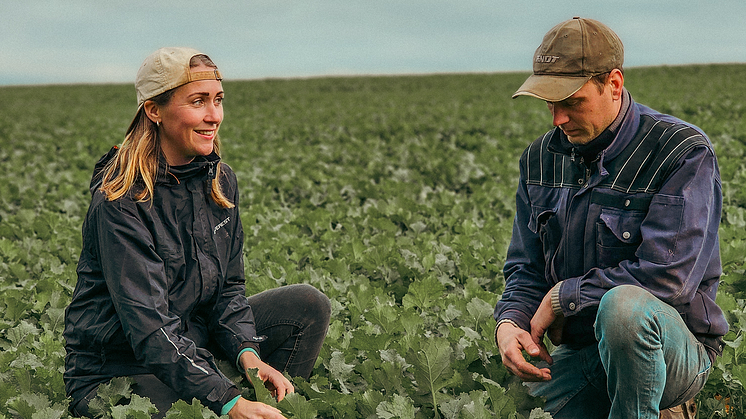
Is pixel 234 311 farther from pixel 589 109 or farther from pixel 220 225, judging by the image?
pixel 589 109

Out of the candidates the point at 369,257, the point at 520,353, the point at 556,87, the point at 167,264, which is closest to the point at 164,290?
the point at 167,264

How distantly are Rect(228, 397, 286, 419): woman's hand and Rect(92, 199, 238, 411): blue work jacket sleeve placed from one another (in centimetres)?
8

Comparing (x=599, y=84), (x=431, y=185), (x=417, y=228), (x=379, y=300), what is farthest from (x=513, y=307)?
(x=431, y=185)

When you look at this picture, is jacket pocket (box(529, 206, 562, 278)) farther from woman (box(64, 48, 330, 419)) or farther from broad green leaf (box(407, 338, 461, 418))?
woman (box(64, 48, 330, 419))

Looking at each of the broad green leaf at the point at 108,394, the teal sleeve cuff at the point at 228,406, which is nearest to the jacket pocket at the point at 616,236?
the teal sleeve cuff at the point at 228,406

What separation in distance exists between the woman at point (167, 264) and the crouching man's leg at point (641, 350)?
1133 millimetres

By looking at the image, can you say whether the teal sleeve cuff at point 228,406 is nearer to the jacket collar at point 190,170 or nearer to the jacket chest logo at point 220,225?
the jacket chest logo at point 220,225

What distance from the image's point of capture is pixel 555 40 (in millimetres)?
2455

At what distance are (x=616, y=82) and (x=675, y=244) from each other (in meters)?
0.61

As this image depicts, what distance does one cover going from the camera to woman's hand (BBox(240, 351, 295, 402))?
2.63 meters

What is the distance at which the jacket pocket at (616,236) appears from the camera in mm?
2404

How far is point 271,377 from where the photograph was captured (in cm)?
267

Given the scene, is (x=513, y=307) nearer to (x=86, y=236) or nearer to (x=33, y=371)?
(x=86, y=236)

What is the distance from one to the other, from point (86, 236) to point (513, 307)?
1657 mm
